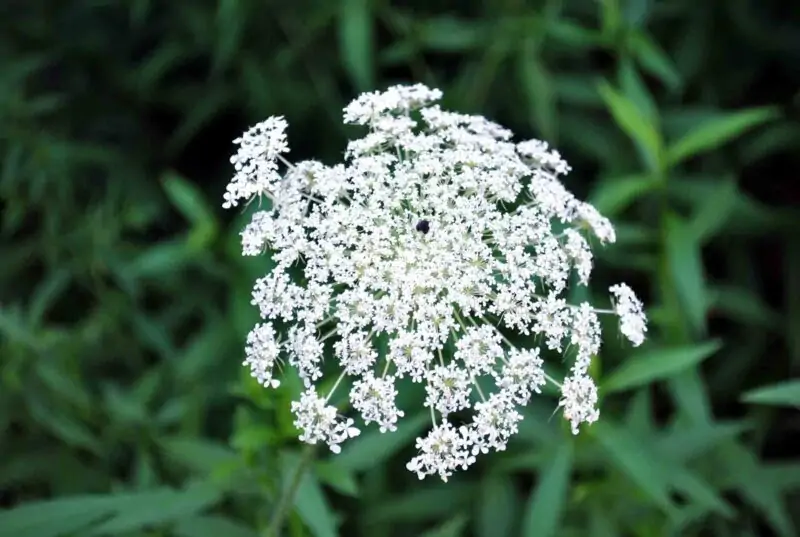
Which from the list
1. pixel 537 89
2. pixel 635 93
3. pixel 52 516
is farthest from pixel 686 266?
pixel 52 516

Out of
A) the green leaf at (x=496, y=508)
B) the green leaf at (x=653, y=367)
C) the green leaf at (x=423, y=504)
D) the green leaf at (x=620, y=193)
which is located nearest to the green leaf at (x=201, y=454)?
the green leaf at (x=423, y=504)

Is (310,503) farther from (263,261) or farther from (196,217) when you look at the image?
(196,217)

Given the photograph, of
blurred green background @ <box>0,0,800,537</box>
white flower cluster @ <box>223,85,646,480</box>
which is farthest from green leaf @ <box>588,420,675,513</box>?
white flower cluster @ <box>223,85,646,480</box>

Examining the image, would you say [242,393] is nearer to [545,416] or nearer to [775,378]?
[545,416]

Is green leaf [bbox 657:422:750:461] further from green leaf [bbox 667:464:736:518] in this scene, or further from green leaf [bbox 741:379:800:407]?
green leaf [bbox 741:379:800:407]

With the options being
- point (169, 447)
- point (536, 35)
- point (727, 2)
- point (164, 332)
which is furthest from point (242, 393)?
point (727, 2)
